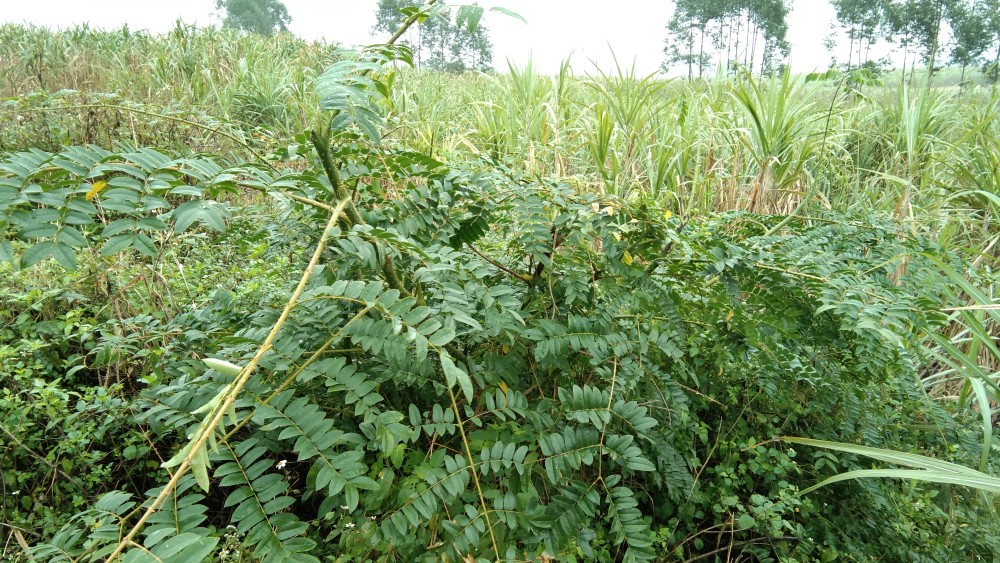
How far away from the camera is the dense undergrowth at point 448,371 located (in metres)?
0.98

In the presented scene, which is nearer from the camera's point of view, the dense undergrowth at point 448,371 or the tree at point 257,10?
the dense undergrowth at point 448,371

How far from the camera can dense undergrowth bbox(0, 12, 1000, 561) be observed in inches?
38.4

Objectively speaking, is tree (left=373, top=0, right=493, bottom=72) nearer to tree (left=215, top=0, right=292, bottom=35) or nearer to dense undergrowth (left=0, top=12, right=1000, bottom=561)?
dense undergrowth (left=0, top=12, right=1000, bottom=561)

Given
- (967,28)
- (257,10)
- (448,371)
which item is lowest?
(448,371)

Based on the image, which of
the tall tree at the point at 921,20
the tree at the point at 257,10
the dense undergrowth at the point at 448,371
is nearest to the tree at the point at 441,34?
the dense undergrowth at the point at 448,371

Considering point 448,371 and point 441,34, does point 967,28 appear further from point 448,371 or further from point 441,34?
point 448,371

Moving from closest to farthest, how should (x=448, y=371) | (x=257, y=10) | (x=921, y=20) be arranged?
(x=448, y=371) → (x=921, y=20) → (x=257, y=10)

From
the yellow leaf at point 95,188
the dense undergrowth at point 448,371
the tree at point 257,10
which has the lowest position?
the dense undergrowth at point 448,371

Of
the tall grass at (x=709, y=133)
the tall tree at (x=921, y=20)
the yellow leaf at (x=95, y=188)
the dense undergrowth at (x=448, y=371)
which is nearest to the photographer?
the yellow leaf at (x=95, y=188)

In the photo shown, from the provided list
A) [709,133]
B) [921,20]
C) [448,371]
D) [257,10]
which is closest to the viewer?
[448,371]

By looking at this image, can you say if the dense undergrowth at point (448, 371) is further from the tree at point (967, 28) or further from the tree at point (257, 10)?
the tree at point (257, 10)

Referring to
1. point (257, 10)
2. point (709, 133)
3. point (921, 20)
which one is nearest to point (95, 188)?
point (709, 133)

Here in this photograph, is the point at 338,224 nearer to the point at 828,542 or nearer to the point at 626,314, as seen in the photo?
the point at 626,314

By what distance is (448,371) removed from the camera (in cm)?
83
